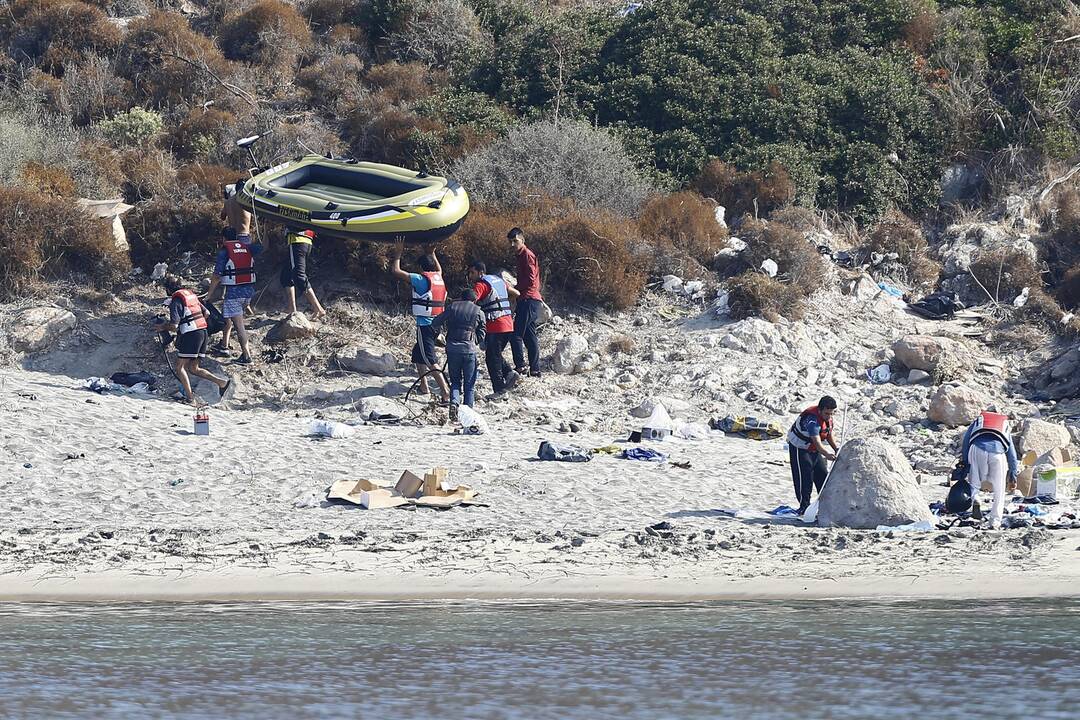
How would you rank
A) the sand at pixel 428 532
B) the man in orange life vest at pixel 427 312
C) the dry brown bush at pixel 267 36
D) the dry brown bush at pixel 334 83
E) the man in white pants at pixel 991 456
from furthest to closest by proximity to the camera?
the dry brown bush at pixel 267 36 < the dry brown bush at pixel 334 83 < the man in orange life vest at pixel 427 312 < the man in white pants at pixel 991 456 < the sand at pixel 428 532

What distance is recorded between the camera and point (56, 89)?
24203 mm

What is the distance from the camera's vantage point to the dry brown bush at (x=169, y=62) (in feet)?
79.9

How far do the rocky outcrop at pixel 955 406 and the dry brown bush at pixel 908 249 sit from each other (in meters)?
4.36

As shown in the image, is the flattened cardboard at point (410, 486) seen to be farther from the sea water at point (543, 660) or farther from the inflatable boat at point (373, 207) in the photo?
the inflatable boat at point (373, 207)

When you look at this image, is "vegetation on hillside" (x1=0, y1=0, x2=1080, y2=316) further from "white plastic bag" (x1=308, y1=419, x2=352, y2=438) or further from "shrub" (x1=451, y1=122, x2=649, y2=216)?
"white plastic bag" (x1=308, y1=419, x2=352, y2=438)

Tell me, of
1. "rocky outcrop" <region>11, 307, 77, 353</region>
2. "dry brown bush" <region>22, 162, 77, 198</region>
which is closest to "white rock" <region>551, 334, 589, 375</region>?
"rocky outcrop" <region>11, 307, 77, 353</region>

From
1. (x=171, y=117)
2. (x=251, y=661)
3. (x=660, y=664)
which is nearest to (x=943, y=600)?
(x=660, y=664)

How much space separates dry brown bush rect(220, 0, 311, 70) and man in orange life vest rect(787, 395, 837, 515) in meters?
17.3

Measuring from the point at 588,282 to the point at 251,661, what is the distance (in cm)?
948

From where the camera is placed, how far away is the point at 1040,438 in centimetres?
1248

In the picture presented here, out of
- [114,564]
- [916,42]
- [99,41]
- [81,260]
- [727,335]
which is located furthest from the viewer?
[99,41]

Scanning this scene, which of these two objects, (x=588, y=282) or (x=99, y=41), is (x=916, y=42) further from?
(x=99, y=41)

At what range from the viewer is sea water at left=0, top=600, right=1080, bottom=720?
7969 millimetres

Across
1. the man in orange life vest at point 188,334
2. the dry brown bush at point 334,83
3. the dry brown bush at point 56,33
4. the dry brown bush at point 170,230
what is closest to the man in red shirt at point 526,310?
the man in orange life vest at point 188,334
